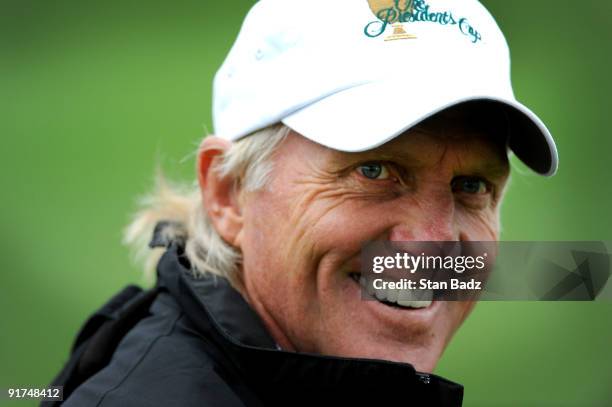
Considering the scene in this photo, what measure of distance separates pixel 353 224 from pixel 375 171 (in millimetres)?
137

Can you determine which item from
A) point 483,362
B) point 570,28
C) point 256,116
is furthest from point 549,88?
point 256,116

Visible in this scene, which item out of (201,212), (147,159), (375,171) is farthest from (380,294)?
(147,159)

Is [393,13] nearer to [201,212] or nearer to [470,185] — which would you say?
[470,185]

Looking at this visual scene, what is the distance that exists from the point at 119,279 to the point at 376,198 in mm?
5012

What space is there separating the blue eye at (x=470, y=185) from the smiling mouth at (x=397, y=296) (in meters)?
0.27

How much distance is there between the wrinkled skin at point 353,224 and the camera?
189 centimetres

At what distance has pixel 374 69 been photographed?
1858mm

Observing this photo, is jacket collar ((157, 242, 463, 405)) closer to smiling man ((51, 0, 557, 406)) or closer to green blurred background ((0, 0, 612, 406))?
smiling man ((51, 0, 557, 406))

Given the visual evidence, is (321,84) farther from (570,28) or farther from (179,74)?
(179,74)

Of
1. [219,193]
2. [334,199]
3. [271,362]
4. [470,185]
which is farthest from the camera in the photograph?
[219,193]

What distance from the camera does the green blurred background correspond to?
5.39 metres

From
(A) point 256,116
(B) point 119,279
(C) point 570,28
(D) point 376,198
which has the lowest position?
(B) point 119,279

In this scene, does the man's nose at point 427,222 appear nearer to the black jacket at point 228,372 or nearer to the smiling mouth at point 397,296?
the smiling mouth at point 397,296

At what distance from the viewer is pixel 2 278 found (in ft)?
21.1
